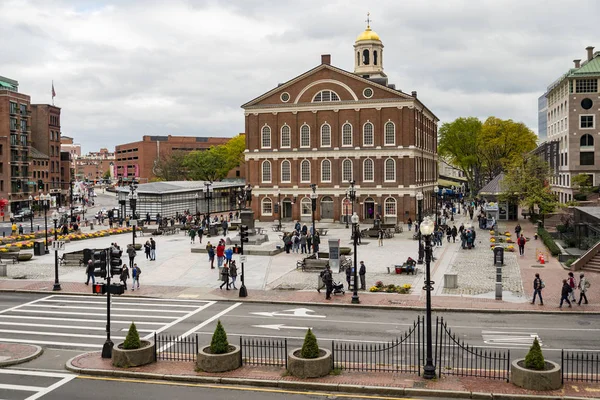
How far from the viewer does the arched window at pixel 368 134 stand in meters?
74.7

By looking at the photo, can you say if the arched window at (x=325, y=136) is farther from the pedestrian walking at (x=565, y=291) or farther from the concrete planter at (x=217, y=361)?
the concrete planter at (x=217, y=361)

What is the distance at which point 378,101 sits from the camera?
73688 mm

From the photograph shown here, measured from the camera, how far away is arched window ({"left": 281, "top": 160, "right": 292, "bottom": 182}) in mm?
78375

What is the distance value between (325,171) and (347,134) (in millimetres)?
5308

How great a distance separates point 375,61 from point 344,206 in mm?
26068

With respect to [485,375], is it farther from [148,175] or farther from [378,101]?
[148,175]

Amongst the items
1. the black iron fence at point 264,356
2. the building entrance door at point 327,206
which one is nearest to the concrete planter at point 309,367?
the black iron fence at point 264,356

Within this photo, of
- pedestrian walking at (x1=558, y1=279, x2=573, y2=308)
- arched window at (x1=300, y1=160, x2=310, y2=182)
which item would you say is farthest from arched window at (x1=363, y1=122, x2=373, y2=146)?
pedestrian walking at (x1=558, y1=279, x2=573, y2=308)

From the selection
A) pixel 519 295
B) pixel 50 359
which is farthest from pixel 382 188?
pixel 50 359

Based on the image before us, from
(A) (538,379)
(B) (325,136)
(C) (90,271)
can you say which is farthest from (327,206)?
(A) (538,379)

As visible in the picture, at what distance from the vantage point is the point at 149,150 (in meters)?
177

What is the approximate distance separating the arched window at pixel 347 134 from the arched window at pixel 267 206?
40.2ft

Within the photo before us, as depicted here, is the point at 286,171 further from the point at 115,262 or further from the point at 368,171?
the point at 115,262

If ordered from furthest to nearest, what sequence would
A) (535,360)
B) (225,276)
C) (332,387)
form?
(225,276) < (332,387) < (535,360)
